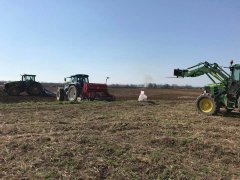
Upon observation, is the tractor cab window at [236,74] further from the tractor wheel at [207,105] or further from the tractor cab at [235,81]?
the tractor wheel at [207,105]

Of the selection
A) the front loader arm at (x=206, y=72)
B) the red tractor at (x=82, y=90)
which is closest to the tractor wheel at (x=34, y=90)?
the red tractor at (x=82, y=90)

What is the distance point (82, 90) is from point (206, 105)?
11.5 m

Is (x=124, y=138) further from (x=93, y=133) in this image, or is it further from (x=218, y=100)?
(x=218, y=100)

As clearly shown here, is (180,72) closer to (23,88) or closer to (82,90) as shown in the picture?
(82,90)

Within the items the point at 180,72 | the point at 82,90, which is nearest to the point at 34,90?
the point at 82,90

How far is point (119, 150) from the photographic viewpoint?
9.52 metres

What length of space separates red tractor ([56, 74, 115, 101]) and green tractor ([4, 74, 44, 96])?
658 centimetres

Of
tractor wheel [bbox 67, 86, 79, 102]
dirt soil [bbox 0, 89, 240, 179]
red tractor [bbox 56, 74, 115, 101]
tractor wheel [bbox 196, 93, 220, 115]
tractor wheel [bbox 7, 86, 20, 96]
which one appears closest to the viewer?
dirt soil [bbox 0, 89, 240, 179]

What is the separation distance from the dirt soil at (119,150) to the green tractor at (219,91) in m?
2.91

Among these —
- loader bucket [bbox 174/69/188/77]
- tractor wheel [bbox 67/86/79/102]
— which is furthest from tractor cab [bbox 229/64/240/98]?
tractor wheel [bbox 67/86/79/102]

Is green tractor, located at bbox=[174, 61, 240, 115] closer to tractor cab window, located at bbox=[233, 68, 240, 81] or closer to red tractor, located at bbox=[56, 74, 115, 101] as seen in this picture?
tractor cab window, located at bbox=[233, 68, 240, 81]

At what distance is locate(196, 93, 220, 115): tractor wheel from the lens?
17859mm

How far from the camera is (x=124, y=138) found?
37.0ft

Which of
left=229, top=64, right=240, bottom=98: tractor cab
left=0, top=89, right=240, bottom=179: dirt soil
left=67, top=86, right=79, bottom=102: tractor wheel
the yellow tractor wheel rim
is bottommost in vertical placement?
left=0, top=89, right=240, bottom=179: dirt soil
